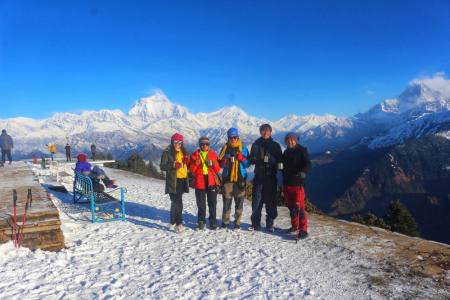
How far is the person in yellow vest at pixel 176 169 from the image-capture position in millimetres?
9547

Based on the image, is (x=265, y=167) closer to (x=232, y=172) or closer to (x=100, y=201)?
(x=232, y=172)

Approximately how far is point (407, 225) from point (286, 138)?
2651cm

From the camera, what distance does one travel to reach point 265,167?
31.3ft

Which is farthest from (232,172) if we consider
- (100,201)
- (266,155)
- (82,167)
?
(82,167)

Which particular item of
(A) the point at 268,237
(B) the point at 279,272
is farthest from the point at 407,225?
(B) the point at 279,272

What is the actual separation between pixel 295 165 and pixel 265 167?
0.88 meters

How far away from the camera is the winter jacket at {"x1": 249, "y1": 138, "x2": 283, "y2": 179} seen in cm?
946

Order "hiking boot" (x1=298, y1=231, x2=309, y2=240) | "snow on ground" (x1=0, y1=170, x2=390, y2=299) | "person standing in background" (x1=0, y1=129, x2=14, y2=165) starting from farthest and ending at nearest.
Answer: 1. "person standing in background" (x1=0, y1=129, x2=14, y2=165)
2. "hiking boot" (x1=298, y1=231, x2=309, y2=240)
3. "snow on ground" (x1=0, y1=170, x2=390, y2=299)

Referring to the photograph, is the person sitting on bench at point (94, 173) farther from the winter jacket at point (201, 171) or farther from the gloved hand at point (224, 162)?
the gloved hand at point (224, 162)

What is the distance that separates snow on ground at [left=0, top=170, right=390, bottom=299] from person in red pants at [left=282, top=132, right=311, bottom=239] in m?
0.63

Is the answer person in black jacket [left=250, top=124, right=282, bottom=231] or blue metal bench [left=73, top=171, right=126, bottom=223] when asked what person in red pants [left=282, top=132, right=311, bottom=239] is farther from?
blue metal bench [left=73, top=171, right=126, bottom=223]

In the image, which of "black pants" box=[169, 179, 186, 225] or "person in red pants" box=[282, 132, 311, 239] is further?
"black pants" box=[169, 179, 186, 225]

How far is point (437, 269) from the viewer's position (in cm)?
697

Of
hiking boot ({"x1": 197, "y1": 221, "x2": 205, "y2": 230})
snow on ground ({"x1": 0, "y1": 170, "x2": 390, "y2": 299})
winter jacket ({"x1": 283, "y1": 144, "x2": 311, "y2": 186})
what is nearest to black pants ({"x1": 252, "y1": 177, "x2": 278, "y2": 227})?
winter jacket ({"x1": 283, "y1": 144, "x2": 311, "y2": 186})
